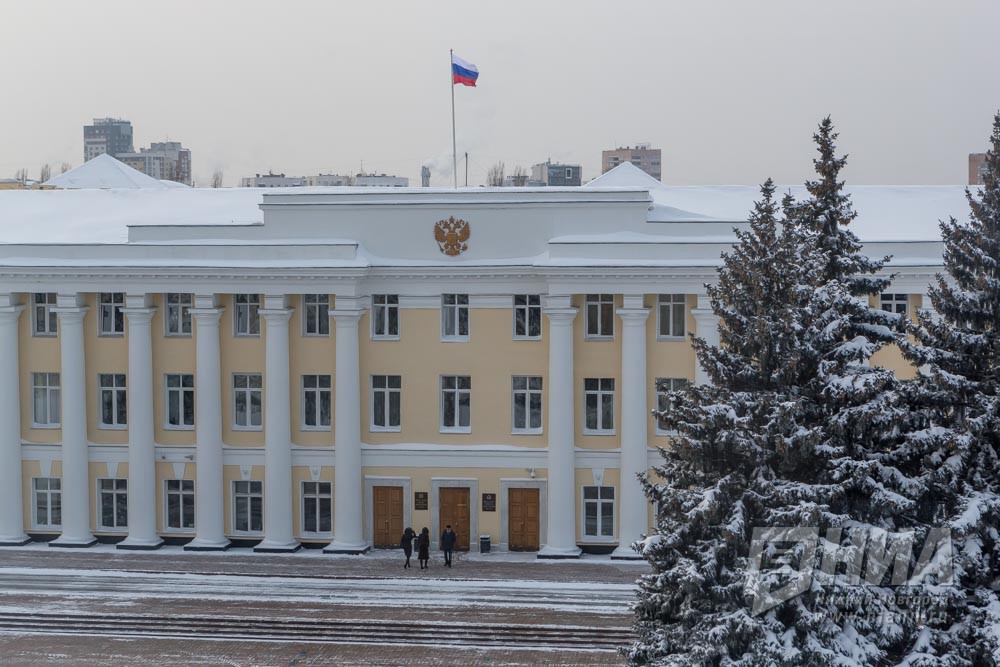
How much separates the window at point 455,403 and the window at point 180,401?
→ 7.58 meters

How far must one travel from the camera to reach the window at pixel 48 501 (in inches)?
1522

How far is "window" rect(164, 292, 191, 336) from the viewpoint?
38.0 metres

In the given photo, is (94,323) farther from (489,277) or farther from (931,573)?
(931,573)

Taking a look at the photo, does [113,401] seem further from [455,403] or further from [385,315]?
[455,403]

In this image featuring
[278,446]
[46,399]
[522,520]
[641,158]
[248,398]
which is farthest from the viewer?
[641,158]

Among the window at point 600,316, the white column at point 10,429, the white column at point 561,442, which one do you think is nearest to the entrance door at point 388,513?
the white column at point 561,442

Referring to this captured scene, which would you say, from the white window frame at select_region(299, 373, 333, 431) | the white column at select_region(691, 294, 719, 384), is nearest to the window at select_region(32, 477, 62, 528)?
the white window frame at select_region(299, 373, 333, 431)

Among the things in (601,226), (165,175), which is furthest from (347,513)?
(165,175)

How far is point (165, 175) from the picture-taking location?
120 meters

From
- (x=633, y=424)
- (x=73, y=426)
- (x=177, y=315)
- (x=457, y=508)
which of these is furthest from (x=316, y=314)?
(x=633, y=424)

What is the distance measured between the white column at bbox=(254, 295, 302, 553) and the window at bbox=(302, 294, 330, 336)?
1.79ft

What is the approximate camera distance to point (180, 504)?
1501 inches

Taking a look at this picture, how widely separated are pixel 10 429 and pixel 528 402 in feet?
50.9

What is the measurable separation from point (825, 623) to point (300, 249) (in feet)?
70.2
